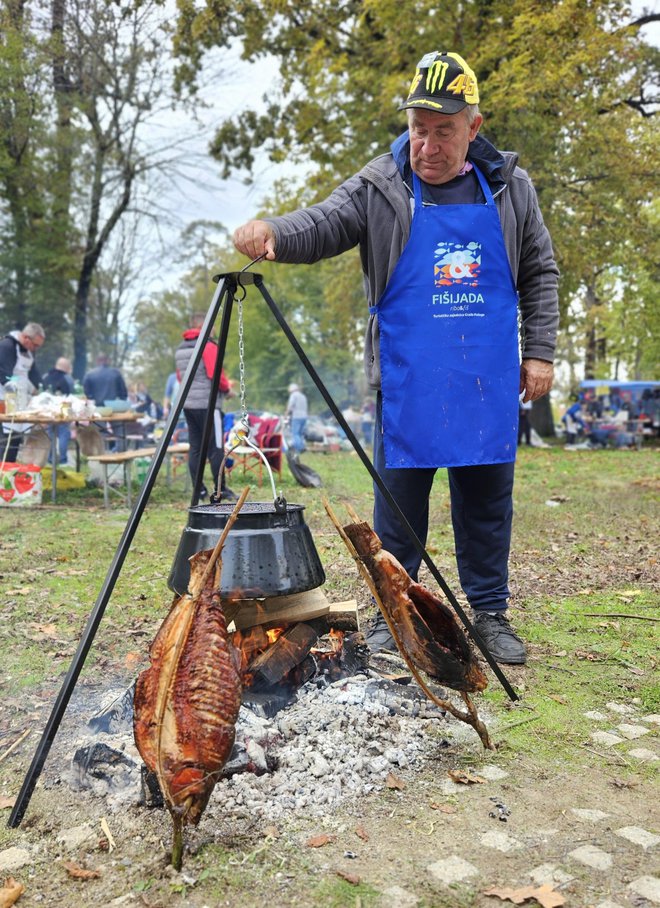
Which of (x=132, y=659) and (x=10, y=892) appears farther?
(x=132, y=659)

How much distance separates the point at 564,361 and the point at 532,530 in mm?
38671

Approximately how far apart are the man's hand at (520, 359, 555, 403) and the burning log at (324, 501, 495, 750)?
51.0 inches

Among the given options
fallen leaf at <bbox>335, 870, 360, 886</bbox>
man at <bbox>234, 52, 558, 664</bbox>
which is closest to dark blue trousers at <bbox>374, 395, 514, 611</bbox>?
man at <bbox>234, 52, 558, 664</bbox>

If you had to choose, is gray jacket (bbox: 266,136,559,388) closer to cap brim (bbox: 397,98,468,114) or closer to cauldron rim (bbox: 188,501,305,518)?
cap brim (bbox: 397,98,468,114)

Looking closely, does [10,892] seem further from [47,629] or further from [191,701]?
[47,629]

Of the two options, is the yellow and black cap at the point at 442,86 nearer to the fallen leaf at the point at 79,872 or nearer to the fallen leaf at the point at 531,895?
the fallen leaf at the point at 531,895

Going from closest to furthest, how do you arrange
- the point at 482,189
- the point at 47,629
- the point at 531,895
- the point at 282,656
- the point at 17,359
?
the point at 531,895
the point at 282,656
the point at 482,189
the point at 47,629
the point at 17,359

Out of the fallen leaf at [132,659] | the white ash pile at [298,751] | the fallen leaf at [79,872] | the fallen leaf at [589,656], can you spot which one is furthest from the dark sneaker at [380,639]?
the fallen leaf at [79,872]

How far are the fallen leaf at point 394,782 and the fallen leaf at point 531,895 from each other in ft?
1.70

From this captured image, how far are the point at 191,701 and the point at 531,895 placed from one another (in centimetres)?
95

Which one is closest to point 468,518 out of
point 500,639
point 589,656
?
point 500,639

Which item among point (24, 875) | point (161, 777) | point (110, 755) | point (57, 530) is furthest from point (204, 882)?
point (57, 530)

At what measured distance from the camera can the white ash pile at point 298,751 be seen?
2.18 meters

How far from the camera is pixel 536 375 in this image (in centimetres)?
335
